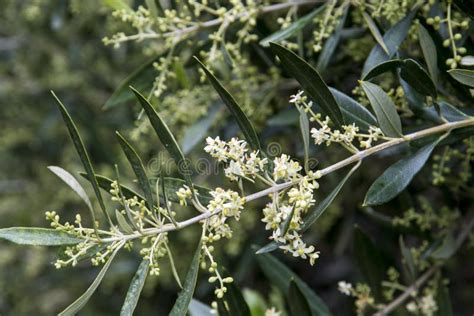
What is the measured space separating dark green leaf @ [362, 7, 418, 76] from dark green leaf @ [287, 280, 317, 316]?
526 mm

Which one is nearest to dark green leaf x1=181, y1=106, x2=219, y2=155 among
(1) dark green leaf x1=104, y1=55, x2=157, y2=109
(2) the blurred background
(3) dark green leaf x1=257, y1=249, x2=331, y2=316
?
(1) dark green leaf x1=104, y1=55, x2=157, y2=109

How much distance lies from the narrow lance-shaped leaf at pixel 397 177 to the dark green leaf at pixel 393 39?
238mm

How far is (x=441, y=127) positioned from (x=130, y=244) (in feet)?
2.18

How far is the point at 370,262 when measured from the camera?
5.87 ft

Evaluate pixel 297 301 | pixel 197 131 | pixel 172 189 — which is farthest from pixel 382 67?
pixel 197 131

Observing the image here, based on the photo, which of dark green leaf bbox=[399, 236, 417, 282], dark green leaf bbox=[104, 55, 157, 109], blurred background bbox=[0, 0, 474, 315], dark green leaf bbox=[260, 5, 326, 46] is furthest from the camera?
blurred background bbox=[0, 0, 474, 315]

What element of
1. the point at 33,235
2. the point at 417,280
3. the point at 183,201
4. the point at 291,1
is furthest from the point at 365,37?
the point at 33,235

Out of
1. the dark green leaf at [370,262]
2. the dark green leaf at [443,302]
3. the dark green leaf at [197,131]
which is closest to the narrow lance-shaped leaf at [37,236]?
the dark green leaf at [197,131]

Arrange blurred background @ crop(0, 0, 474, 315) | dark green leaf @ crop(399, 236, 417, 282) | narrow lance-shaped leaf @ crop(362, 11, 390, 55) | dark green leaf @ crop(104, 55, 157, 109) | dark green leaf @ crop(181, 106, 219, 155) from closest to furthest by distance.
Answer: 1. narrow lance-shaped leaf @ crop(362, 11, 390, 55)
2. dark green leaf @ crop(399, 236, 417, 282)
3. dark green leaf @ crop(104, 55, 157, 109)
4. dark green leaf @ crop(181, 106, 219, 155)
5. blurred background @ crop(0, 0, 474, 315)

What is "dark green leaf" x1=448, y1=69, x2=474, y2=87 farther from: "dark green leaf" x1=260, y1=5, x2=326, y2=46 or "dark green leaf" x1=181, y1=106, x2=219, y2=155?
"dark green leaf" x1=181, y1=106, x2=219, y2=155

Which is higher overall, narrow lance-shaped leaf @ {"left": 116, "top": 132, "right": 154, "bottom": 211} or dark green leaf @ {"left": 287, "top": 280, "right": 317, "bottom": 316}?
narrow lance-shaped leaf @ {"left": 116, "top": 132, "right": 154, "bottom": 211}

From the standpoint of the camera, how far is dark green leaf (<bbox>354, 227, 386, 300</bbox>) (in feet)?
5.84

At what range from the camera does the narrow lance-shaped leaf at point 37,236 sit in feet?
3.98

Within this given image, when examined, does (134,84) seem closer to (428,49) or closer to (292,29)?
(292,29)
